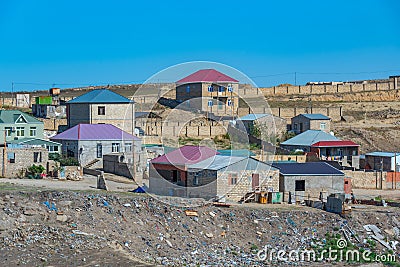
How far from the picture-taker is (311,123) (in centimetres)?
4588

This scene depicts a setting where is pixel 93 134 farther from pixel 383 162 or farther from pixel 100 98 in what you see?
pixel 383 162

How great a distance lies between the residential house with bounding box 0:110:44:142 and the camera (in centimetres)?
3700

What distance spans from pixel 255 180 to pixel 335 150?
14.5m

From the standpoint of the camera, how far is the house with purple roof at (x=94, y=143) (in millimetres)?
35250

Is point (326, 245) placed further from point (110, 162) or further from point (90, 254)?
point (110, 162)

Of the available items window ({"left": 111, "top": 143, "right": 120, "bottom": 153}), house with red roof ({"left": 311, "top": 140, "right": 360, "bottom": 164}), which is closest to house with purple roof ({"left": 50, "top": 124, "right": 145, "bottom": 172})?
window ({"left": 111, "top": 143, "right": 120, "bottom": 153})

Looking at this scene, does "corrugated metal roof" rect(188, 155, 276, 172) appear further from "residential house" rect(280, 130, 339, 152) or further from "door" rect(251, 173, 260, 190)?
"residential house" rect(280, 130, 339, 152)

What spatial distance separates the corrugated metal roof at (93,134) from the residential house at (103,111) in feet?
14.7

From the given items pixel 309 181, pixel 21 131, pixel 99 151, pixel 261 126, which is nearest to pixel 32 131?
pixel 21 131

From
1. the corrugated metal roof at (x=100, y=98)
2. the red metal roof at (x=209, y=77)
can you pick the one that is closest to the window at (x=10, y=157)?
the corrugated metal roof at (x=100, y=98)

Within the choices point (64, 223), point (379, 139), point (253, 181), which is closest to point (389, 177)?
point (253, 181)

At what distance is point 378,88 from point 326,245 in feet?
180

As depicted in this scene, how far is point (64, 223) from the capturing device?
19.2m

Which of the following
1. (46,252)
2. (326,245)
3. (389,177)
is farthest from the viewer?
(389,177)
